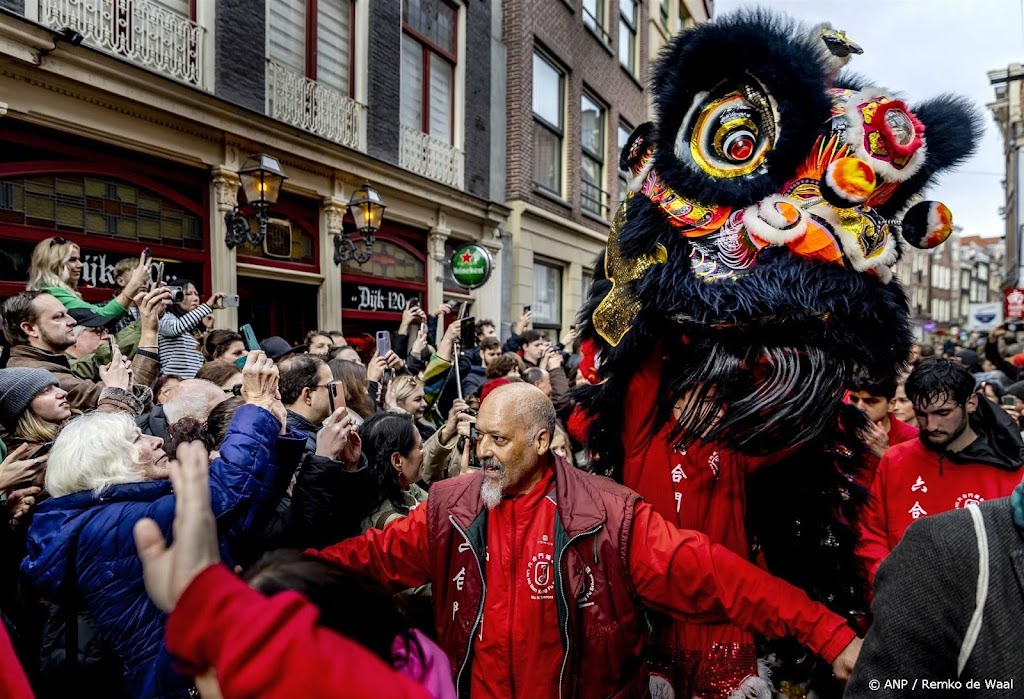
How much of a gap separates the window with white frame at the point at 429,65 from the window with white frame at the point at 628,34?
644 centimetres

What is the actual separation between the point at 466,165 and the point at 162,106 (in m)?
5.60

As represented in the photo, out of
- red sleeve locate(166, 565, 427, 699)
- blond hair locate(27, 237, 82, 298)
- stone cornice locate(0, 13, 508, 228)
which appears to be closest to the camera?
red sleeve locate(166, 565, 427, 699)

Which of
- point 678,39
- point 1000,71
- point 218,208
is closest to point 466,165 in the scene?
point 218,208

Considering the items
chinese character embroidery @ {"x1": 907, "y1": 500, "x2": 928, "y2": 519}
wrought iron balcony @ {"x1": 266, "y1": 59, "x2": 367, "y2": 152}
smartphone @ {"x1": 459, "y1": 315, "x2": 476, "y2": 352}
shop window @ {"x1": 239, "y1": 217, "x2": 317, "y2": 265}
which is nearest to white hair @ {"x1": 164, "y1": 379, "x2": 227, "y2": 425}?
smartphone @ {"x1": 459, "y1": 315, "x2": 476, "y2": 352}

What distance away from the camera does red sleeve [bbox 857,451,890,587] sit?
7.27 feet

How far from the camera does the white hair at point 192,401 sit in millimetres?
3199

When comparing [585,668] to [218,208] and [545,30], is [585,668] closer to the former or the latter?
[218,208]

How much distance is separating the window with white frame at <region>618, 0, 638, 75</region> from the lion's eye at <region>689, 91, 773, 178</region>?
Answer: 15706 mm

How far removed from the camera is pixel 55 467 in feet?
7.15

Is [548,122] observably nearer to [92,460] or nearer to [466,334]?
[466,334]

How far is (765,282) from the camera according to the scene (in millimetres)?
1765

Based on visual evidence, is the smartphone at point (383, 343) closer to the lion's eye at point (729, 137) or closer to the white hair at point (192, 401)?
the white hair at point (192, 401)

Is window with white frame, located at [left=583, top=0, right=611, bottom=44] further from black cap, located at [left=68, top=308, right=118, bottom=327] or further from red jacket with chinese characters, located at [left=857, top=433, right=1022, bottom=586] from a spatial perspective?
red jacket with chinese characters, located at [left=857, top=433, right=1022, bottom=586]

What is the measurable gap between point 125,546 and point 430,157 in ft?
30.5
